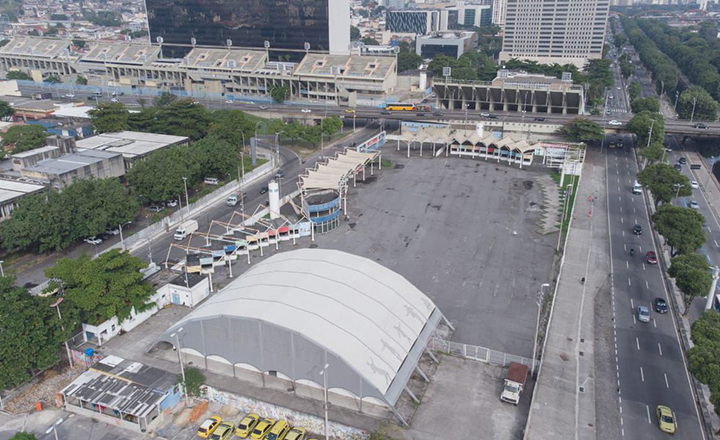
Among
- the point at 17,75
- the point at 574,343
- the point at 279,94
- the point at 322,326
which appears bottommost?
the point at 574,343

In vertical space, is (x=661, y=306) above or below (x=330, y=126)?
below

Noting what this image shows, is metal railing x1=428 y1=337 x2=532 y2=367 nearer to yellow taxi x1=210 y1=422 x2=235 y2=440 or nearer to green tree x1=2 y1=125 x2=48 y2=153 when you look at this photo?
yellow taxi x1=210 y1=422 x2=235 y2=440

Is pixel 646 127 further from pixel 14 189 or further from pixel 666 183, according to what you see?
pixel 14 189

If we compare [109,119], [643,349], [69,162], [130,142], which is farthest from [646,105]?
[69,162]

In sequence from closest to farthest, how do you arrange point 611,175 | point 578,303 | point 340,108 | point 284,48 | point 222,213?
point 578,303, point 222,213, point 611,175, point 340,108, point 284,48

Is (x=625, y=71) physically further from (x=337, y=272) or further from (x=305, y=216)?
(x=337, y=272)

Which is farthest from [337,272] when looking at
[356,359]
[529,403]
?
[529,403]
